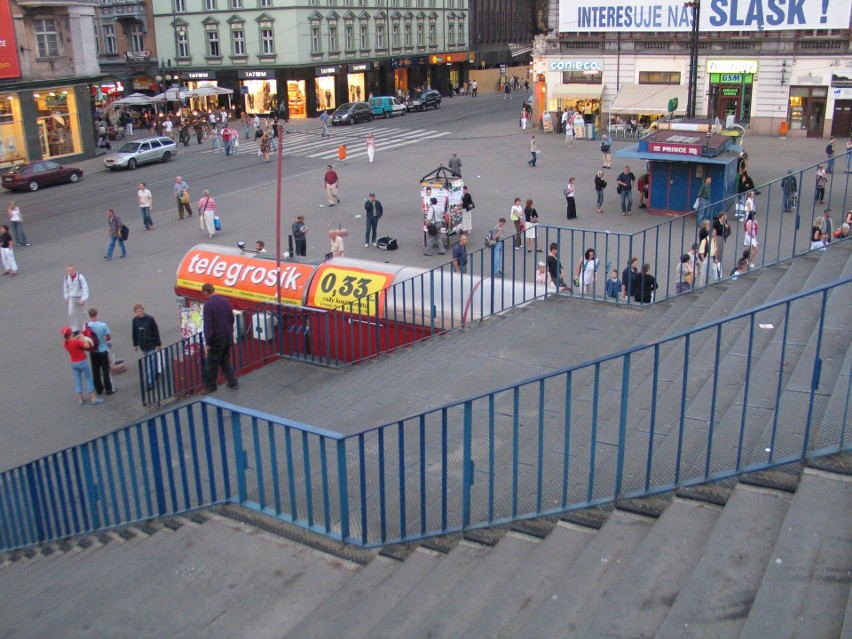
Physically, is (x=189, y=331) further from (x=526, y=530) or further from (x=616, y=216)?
(x=616, y=216)

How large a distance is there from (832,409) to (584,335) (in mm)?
4645

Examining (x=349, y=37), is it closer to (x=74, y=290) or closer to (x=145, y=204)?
(x=145, y=204)

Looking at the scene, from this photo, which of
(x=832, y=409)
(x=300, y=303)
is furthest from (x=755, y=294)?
(x=300, y=303)

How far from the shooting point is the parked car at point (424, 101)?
2297 inches

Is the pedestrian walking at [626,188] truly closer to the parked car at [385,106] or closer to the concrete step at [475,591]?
the concrete step at [475,591]

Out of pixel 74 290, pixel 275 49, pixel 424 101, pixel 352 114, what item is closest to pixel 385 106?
pixel 352 114

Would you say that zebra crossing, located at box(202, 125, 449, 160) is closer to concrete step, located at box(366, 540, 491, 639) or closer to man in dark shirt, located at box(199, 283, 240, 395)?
man in dark shirt, located at box(199, 283, 240, 395)

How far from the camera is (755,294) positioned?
919 cm

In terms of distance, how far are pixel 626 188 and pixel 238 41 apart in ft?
126

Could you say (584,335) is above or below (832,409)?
below

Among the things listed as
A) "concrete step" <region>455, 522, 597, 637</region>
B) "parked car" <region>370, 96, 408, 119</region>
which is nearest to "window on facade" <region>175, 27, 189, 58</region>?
"parked car" <region>370, 96, 408, 119</region>

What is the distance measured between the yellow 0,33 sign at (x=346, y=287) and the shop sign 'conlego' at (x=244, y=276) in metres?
0.30

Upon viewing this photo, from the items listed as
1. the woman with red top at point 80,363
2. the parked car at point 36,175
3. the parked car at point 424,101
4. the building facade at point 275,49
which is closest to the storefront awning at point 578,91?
the parked car at point 424,101

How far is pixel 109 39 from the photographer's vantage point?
5828cm
